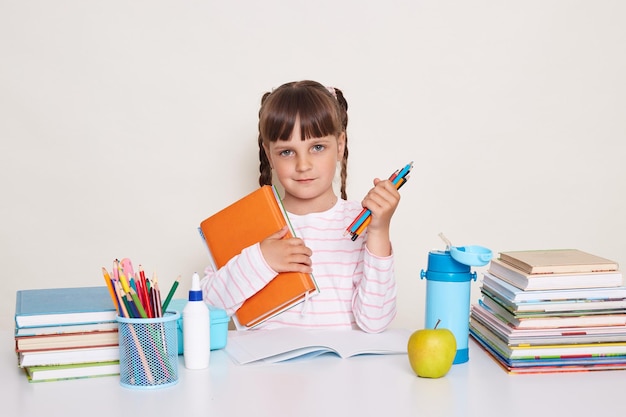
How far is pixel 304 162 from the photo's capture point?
5.62 ft

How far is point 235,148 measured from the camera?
7.52 feet

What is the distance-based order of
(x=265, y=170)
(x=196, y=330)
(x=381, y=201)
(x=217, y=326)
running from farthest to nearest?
(x=265, y=170) → (x=381, y=201) → (x=217, y=326) → (x=196, y=330)

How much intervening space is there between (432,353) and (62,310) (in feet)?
2.10

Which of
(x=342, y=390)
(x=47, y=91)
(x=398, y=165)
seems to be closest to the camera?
(x=342, y=390)

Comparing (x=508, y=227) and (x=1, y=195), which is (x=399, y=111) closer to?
(x=508, y=227)

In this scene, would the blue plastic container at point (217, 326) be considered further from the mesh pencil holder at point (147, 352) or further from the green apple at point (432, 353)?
the green apple at point (432, 353)

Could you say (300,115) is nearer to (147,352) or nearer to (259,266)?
(259,266)

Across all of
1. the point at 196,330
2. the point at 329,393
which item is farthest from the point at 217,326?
the point at 329,393

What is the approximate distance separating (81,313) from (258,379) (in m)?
0.33

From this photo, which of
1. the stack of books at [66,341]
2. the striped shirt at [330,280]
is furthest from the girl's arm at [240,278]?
the stack of books at [66,341]

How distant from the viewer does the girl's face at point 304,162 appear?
1.72 metres

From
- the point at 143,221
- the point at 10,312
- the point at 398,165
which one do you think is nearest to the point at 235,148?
the point at 143,221

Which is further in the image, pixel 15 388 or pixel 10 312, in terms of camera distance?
pixel 10 312

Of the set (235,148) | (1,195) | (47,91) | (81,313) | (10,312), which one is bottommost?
(10,312)
